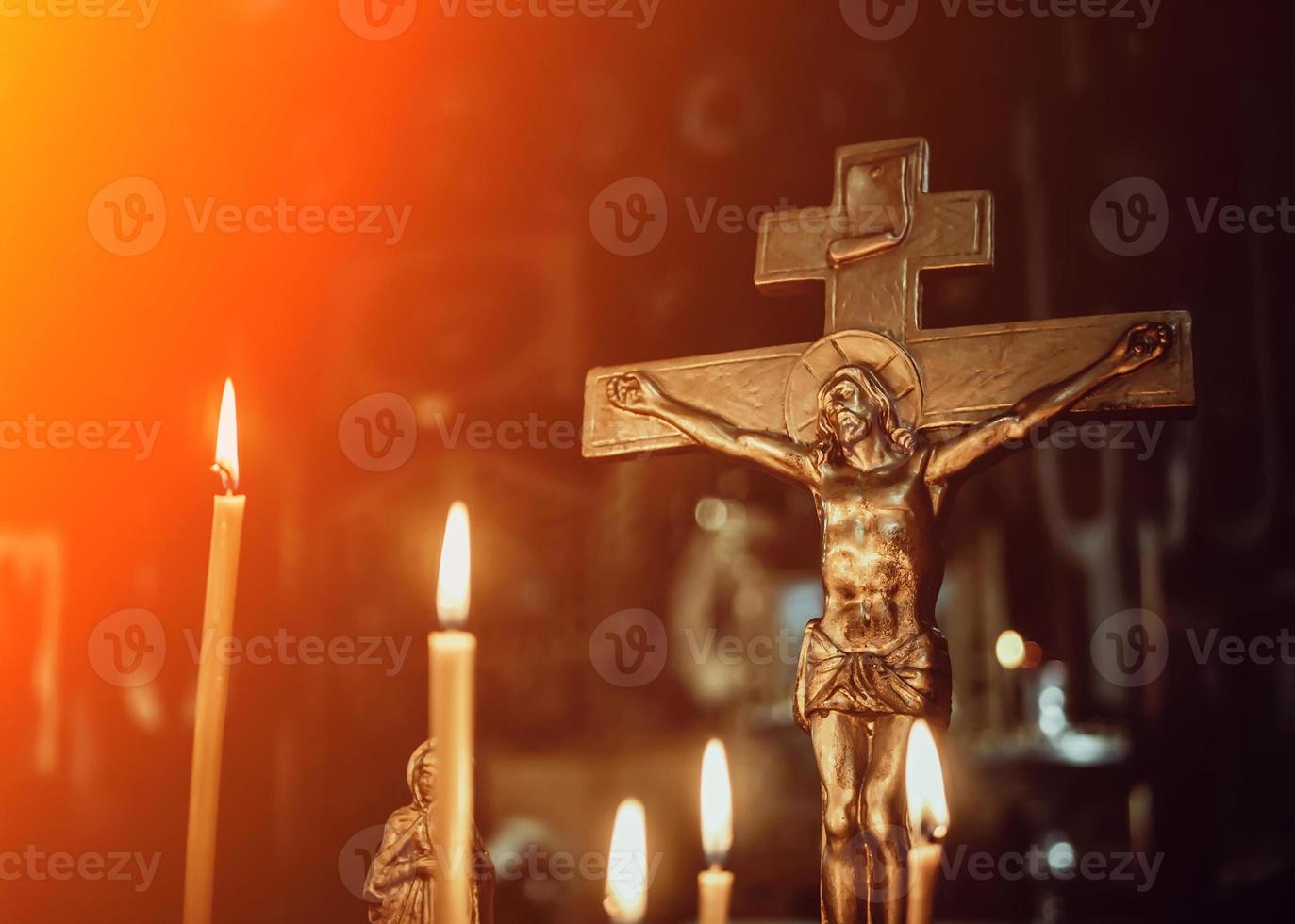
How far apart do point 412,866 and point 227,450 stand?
0.83m

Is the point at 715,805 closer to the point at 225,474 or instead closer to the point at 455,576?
the point at 455,576

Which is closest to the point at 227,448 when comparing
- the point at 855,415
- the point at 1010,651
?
the point at 855,415

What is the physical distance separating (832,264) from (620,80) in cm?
85

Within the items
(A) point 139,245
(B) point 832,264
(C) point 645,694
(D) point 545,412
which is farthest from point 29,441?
(B) point 832,264

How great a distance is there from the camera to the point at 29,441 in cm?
244

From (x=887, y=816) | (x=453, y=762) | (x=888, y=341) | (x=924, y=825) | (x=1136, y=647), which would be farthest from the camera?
(x=1136, y=647)

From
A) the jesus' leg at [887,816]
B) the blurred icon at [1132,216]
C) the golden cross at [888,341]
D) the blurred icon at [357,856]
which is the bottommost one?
the blurred icon at [357,856]

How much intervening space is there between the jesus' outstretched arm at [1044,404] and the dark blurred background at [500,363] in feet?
2.41

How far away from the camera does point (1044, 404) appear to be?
1.77 m

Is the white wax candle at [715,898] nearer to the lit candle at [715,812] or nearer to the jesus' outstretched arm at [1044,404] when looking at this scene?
the lit candle at [715,812]

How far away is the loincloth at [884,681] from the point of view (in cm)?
172

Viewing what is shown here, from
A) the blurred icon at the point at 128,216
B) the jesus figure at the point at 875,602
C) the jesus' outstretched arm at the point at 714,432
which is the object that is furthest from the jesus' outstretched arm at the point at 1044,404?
the blurred icon at the point at 128,216

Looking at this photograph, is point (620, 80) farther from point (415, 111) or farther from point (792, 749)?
point (792, 749)

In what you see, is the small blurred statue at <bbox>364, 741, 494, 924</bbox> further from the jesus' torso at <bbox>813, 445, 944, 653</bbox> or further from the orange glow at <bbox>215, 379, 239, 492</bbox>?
the orange glow at <bbox>215, 379, 239, 492</bbox>
